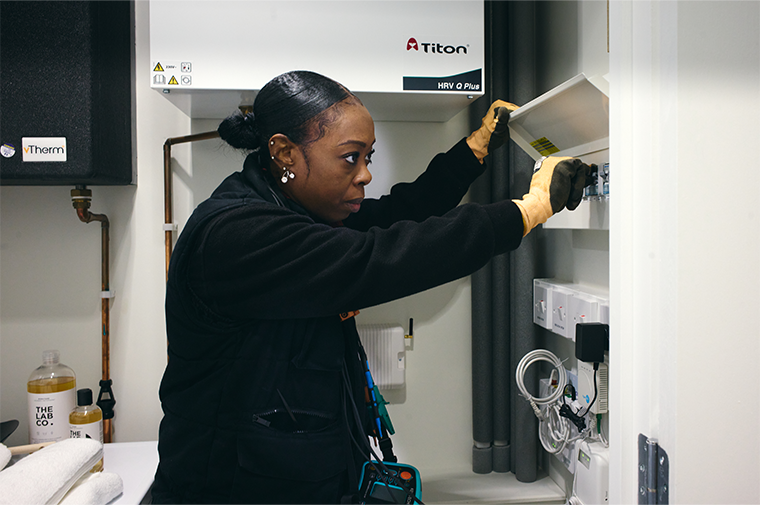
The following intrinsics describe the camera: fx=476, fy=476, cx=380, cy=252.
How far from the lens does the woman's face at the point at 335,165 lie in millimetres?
970

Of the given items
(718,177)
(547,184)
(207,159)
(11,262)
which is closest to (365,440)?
(547,184)

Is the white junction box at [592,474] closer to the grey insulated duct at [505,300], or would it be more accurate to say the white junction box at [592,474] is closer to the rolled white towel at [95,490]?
the grey insulated duct at [505,300]

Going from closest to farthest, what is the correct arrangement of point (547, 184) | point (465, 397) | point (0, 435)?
point (547, 184), point (0, 435), point (465, 397)

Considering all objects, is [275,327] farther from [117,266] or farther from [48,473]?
[117,266]

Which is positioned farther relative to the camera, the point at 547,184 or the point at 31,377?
the point at 31,377

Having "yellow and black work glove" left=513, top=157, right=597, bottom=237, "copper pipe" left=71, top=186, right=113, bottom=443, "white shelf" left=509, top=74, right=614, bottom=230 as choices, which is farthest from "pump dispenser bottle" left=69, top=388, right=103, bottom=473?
"white shelf" left=509, top=74, right=614, bottom=230

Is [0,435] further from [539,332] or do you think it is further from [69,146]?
[539,332]

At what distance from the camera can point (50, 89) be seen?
114 cm

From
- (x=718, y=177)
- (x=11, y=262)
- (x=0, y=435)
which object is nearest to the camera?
(x=718, y=177)

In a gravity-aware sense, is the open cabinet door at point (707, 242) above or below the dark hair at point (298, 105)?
below

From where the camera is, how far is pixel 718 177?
0.47 m

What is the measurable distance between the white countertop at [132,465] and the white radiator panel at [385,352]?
647mm

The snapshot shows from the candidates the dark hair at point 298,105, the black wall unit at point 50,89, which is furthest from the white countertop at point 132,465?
the dark hair at point 298,105

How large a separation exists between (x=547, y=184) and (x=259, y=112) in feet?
2.00
